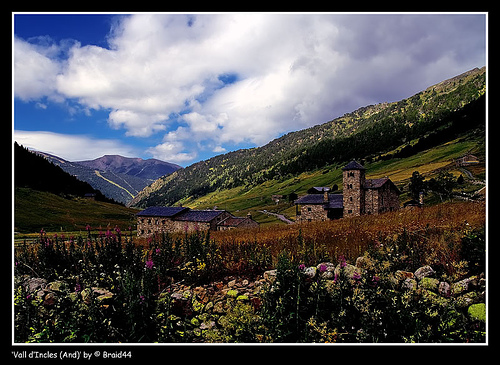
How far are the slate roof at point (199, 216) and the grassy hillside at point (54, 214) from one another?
1141 centimetres

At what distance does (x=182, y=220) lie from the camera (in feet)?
210

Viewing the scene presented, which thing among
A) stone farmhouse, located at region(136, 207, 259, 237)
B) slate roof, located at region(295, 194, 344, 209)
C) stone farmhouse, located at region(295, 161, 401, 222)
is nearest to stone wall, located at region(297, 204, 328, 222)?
slate roof, located at region(295, 194, 344, 209)

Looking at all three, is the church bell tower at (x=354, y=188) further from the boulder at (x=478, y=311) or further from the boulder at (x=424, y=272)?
the boulder at (x=478, y=311)

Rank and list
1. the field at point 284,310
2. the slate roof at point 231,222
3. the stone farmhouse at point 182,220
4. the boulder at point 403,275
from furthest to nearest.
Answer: the slate roof at point 231,222 → the stone farmhouse at point 182,220 → the boulder at point 403,275 → the field at point 284,310

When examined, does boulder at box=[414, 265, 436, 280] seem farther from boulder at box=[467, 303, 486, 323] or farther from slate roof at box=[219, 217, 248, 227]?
slate roof at box=[219, 217, 248, 227]

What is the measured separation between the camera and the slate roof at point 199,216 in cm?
6031

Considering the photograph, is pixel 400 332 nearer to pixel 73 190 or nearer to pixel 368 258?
pixel 368 258

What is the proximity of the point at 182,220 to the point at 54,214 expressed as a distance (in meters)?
49.0

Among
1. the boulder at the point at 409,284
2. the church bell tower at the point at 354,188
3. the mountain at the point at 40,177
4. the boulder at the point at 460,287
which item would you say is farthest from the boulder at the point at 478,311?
the mountain at the point at 40,177

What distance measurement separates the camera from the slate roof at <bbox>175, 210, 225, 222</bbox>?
60.3 metres

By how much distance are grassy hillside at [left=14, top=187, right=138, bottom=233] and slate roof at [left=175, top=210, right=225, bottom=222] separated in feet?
37.4
